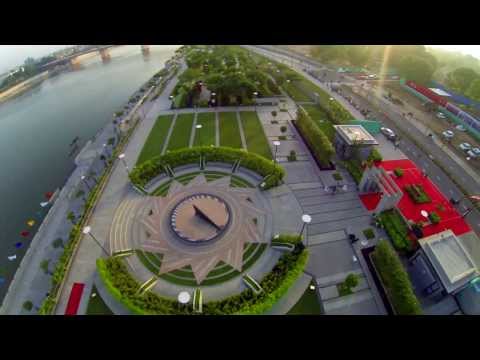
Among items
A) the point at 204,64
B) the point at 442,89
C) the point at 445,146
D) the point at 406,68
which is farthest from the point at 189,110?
the point at 442,89

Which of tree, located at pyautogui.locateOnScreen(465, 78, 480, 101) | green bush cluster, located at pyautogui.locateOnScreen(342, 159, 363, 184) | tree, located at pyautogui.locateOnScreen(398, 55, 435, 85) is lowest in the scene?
green bush cluster, located at pyautogui.locateOnScreen(342, 159, 363, 184)

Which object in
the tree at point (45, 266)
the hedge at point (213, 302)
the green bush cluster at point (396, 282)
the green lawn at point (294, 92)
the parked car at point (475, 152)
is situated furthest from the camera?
the green lawn at point (294, 92)

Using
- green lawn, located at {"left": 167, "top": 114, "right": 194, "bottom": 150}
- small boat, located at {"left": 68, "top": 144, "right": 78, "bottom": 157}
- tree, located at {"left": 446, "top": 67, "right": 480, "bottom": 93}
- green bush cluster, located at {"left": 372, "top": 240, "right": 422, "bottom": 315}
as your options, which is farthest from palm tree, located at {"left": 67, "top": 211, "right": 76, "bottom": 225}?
tree, located at {"left": 446, "top": 67, "right": 480, "bottom": 93}

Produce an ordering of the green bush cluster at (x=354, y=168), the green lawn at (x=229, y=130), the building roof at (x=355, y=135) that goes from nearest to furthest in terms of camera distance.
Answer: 1. the green bush cluster at (x=354, y=168)
2. the building roof at (x=355, y=135)
3. the green lawn at (x=229, y=130)

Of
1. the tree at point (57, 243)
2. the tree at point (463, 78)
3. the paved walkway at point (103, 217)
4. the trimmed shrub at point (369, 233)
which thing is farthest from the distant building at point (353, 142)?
the tree at point (57, 243)

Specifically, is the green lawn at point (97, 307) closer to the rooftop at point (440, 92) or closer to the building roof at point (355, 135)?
the building roof at point (355, 135)

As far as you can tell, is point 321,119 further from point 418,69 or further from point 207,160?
point 418,69

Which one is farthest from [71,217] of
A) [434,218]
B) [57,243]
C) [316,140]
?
[434,218]

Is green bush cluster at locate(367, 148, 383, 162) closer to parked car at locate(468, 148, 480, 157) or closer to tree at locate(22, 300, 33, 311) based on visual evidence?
parked car at locate(468, 148, 480, 157)
